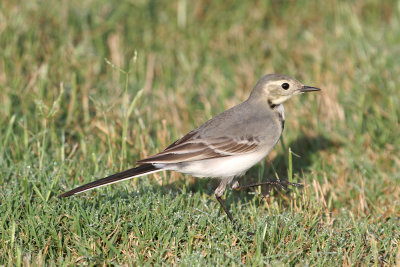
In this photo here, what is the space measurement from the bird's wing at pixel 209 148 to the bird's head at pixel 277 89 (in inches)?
25.5

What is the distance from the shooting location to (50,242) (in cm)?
493

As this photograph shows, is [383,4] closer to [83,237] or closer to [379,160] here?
[379,160]

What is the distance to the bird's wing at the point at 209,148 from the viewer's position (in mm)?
5465

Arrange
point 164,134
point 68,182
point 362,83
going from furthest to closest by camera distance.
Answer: point 362,83
point 164,134
point 68,182

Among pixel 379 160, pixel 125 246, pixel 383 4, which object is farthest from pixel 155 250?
pixel 383 4

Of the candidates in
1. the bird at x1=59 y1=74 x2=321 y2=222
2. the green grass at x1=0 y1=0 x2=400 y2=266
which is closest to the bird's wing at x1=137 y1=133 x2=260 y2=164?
the bird at x1=59 y1=74 x2=321 y2=222

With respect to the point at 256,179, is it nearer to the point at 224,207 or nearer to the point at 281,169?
the point at 281,169

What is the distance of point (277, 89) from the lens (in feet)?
19.7

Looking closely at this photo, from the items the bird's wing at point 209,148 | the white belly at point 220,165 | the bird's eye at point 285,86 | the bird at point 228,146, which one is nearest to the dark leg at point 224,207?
the bird at point 228,146

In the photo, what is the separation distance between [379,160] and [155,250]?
3596 millimetres

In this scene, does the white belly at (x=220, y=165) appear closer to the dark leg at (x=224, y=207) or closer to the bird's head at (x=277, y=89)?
the dark leg at (x=224, y=207)

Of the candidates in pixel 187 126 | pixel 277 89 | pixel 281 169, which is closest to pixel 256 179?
pixel 281 169

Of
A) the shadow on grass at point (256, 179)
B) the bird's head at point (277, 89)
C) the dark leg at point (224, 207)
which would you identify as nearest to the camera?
the dark leg at point (224, 207)

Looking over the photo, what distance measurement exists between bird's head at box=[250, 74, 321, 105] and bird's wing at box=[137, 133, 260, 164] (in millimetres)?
648
